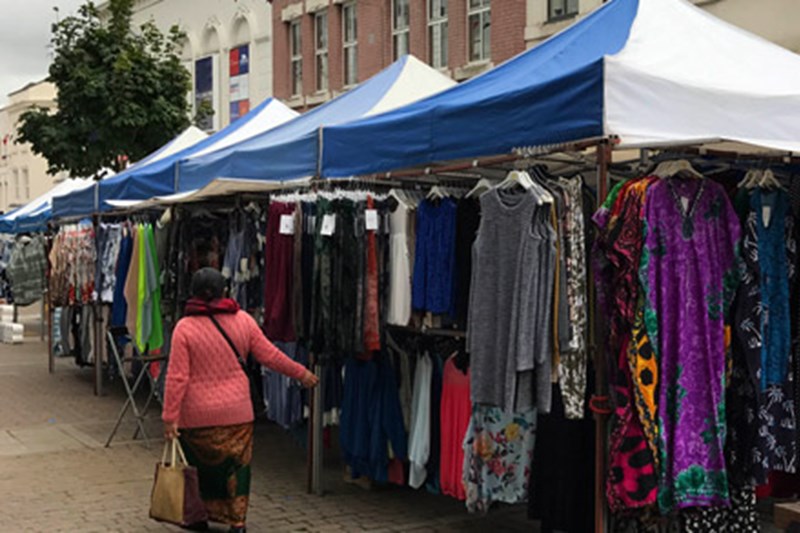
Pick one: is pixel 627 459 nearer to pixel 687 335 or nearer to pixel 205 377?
pixel 687 335

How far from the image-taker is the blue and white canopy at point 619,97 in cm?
505

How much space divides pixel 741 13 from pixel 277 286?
9274 mm

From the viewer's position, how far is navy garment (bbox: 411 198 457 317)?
20.7 ft

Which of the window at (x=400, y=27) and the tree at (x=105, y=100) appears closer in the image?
the tree at (x=105, y=100)

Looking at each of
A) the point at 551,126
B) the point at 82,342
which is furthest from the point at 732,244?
the point at 82,342

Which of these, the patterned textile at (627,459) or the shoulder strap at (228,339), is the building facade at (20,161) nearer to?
the shoulder strap at (228,339)

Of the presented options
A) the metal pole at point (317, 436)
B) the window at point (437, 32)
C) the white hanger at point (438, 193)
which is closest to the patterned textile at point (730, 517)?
the white hanger at point (438, 193)

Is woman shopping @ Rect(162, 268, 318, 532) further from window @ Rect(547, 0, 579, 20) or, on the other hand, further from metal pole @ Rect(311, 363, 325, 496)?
window @ Rect(547, 0, 579, 20)

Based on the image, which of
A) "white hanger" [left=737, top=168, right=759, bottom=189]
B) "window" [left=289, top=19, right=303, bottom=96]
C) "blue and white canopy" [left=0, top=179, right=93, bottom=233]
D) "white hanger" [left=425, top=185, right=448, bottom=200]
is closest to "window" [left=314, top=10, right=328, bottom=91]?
"window" [left=289, top=19, right=303, bottom=96]

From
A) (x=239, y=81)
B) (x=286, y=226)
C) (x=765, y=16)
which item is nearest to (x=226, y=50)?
(x=239, y=81)

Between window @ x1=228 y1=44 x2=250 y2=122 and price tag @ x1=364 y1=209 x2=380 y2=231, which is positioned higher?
window @ x1=228 y1=44 x2=250 y2=122

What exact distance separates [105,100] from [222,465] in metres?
15.8

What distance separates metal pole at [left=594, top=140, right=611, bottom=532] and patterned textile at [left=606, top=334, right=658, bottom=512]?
3.2 inches

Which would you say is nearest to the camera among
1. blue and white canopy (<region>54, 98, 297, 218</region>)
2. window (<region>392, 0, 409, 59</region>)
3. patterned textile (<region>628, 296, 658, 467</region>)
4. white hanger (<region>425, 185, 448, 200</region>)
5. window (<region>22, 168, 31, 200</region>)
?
patterned textile (<region>628, 296, 658, 467</region>)
